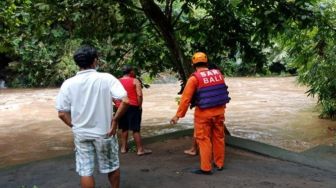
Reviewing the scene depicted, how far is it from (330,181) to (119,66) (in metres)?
4.90

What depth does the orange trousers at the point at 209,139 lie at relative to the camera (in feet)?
19.1

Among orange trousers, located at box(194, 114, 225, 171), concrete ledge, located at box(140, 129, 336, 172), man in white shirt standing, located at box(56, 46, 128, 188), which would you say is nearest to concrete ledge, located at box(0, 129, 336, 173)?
concrete ledge, located at box(140, 129, 336, 172)

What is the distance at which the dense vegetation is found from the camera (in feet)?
24.6

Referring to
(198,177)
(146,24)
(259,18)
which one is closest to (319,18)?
(259,18)

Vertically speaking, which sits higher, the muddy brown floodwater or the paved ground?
the paved ground

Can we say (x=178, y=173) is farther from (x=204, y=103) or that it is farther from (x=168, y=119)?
(x=168, y=119)

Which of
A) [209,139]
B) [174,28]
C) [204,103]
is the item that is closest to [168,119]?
[174,28]

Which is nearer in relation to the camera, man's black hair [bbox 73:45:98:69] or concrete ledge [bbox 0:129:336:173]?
man's black hair [bbox 73:45:98:69]

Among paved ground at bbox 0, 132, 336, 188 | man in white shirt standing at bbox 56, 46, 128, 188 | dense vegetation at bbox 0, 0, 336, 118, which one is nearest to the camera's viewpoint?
man in white shirt standing at bbox 56, 46, 128, 188

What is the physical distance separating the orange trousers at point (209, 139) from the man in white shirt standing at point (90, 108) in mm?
1632

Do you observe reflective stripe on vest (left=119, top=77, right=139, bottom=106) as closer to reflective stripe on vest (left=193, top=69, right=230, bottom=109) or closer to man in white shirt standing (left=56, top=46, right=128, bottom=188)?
reflective stripe on vest (left=193, top=69, right=230, bottom=109)

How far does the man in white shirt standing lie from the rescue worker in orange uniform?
1452 millimetres

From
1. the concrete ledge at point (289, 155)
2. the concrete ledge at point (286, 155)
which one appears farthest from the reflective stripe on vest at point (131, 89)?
the concrete ledge at point (286, 155)

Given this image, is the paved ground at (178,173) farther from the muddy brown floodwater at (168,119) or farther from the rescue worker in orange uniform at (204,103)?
the muddy brown floodwater at (168,119)
